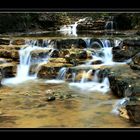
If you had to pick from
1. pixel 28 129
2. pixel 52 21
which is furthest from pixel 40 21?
pixel 28 129

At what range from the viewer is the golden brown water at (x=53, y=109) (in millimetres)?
4445

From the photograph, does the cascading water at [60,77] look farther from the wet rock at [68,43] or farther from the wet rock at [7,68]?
the wet rock at [7,68]

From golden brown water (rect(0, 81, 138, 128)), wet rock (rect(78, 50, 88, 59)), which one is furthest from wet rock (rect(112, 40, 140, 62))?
golden brown water (rect(0, 81, 138, 128))

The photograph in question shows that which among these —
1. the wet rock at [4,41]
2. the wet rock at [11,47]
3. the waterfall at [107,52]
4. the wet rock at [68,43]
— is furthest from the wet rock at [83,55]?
the wet rock at [4,41]

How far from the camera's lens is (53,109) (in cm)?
453

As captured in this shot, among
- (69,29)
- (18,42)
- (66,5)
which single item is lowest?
(18,42)

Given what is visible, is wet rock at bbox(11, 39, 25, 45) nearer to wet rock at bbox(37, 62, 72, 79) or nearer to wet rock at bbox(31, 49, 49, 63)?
wet rock at bbox(31, 49, 49, 63)

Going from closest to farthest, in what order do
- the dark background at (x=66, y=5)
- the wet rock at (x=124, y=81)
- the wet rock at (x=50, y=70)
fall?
the dark background at (x=66, y=5) → the wet rock at (x=124, y=81) → the wet rock at (x=50, y=70)

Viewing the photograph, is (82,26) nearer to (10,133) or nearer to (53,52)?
(53,52)

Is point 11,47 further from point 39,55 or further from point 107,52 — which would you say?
point 107,52

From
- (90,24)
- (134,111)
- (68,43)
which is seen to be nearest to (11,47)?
(68,43)

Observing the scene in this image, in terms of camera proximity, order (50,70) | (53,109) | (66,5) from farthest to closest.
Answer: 1. (50,70)
2. (53,109)
3. (66,5)

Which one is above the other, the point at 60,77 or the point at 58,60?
the point at 58,60

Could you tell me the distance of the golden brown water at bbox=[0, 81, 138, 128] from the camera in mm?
4445
